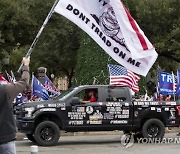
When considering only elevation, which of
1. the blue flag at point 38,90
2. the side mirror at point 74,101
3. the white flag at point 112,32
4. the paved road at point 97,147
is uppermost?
the white flag at point 112,32

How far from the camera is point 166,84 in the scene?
55.0ft

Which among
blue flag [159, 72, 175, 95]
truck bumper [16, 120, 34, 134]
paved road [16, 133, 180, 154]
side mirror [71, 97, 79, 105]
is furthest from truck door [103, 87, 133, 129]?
blue flag [159, 72, 175, 95]

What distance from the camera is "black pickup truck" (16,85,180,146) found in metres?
13.0

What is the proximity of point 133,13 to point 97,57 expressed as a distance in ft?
36.9

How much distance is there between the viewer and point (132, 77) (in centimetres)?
1535

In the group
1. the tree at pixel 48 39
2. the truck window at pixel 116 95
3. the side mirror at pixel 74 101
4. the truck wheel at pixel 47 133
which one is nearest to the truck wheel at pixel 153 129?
the truck window at pixel 116 95

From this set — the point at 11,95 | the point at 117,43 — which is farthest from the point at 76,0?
the point at 11,95

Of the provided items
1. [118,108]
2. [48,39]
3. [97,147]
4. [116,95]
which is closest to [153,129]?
[118,108]

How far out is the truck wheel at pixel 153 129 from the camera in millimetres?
13836

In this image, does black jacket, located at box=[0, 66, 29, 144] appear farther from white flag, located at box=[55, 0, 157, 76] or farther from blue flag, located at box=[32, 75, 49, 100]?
blue flag, located at box=[32, 75, 49, 100]

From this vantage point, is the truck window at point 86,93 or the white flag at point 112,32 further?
the truck window at point 86,93

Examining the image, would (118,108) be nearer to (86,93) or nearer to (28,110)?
(86,93)

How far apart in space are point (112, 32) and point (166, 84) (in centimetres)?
724

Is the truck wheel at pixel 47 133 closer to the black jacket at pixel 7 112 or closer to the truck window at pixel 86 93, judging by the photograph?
the truck window at pixel 86 93
